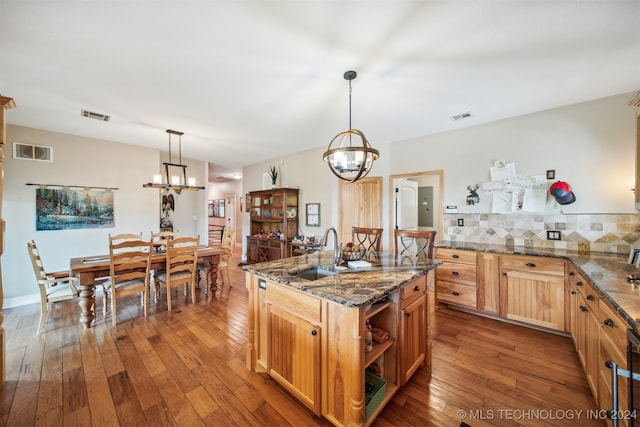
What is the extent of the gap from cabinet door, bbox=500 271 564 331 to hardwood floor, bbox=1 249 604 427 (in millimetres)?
162

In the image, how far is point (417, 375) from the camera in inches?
78.6

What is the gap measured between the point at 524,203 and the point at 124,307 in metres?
5.55

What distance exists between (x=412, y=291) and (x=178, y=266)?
310 cm

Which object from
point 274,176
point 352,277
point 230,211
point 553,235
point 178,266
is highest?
point 274,176

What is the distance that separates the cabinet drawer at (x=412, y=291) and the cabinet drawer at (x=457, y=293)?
4.90 ft

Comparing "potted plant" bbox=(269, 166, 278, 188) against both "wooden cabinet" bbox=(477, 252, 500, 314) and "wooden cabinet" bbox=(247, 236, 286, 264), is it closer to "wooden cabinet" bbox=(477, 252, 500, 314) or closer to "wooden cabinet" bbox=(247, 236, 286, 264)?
"wooden cabinet" bbox=(247, 236, 286, 264)

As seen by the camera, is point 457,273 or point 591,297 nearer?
point 591,297

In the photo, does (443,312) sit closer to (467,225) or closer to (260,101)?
(467,225)

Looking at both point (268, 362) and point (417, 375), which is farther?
point (417, 375)

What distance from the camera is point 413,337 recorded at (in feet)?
6.15

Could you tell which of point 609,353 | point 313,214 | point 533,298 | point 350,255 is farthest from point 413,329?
point 313,214

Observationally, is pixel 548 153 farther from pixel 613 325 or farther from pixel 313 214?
pixel 313 214

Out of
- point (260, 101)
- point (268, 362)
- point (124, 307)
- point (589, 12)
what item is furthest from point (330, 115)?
point (124, 307)

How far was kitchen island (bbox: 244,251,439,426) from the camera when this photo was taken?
1384 millimetres
